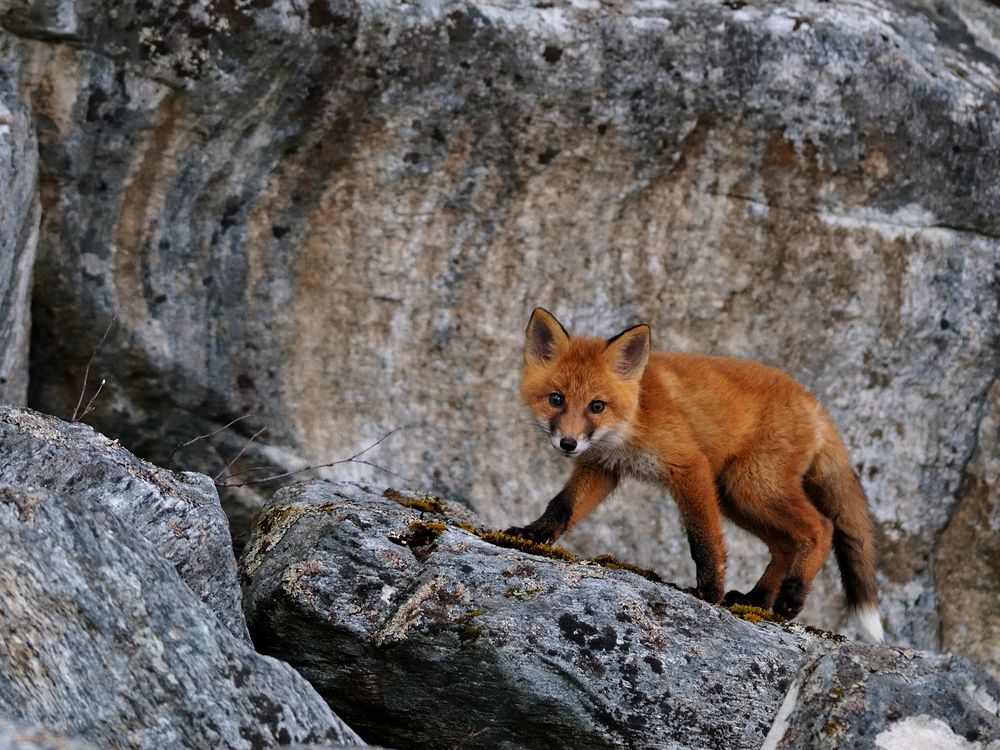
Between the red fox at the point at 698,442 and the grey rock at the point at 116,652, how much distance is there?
2.24 m

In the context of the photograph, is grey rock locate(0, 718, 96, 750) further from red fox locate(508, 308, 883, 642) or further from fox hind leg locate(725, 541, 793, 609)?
fox hind leg locate(725, 541, 793, 609)

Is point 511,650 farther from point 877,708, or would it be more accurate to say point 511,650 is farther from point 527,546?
point 877,708

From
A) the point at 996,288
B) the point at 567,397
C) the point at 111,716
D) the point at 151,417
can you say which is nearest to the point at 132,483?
the point at 111,716

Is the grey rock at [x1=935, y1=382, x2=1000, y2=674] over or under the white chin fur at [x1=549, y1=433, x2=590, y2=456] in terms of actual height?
under

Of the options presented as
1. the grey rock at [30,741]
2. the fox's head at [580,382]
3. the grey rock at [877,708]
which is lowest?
the fox's head at [580,382]

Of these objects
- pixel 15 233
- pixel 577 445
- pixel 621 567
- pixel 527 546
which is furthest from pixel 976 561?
pixel 15 233

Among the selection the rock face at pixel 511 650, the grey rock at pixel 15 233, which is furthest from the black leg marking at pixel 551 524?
the grey rock at pixel 15 233

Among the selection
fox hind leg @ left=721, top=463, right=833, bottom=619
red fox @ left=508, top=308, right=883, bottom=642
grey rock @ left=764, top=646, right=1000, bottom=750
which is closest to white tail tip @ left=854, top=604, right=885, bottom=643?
red fox @ left=508, top=308, right=883, bottom=642

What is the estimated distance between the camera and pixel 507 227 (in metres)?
7.41

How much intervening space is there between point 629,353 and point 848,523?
153 centimetres

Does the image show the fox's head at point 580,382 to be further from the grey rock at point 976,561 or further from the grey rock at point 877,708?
the grey rock at point 976,561

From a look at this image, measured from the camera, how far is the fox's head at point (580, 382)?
233 inches

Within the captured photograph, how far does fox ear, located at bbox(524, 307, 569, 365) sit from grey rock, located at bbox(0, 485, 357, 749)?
279 cm

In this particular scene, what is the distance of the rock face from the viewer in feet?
14.4
